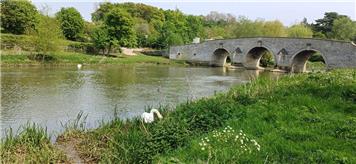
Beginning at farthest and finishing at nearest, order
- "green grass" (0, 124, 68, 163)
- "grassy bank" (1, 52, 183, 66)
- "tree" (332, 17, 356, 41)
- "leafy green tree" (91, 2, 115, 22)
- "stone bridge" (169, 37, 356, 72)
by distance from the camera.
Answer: "leafy green tree" (91, 2, 115, 22) → "tree" (332, 17, 356, 41) → "stone bridge" (169, 37, 356, 72) → "grassy bank" (1, 52, 183, 66) → "green grass" (0, 124, 68, 163)

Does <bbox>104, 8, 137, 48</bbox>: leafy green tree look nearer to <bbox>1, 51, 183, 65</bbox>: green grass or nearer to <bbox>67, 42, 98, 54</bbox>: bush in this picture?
<bbox>1, 51, 183, 65</bbox>: green grass

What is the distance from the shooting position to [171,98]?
1705cm

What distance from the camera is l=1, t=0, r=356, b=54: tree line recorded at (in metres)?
47.1

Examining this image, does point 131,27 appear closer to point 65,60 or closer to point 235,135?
point 65,60

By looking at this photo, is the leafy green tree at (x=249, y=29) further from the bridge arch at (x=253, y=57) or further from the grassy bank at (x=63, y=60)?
the grassy bank at (x=63, y=60)

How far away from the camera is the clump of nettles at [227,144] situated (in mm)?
6391

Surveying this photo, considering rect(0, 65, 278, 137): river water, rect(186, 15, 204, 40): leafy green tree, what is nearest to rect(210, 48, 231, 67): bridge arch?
rect(186, 15, 204, 40): leafy green tree

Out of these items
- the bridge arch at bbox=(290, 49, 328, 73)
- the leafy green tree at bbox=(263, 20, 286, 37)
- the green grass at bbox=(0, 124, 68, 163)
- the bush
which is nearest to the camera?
the green grass at bbox=(0, 124, 68, 163)

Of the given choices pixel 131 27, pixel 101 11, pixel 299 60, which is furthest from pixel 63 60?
pixel 101 11

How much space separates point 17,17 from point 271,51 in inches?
1138

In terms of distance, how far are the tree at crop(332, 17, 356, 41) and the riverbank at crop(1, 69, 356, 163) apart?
56.5 meters

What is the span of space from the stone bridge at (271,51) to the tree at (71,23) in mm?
12973

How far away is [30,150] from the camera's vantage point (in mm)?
7750

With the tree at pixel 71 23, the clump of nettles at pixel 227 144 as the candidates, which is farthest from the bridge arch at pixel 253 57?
the clump of nettles at pixel 227 144
